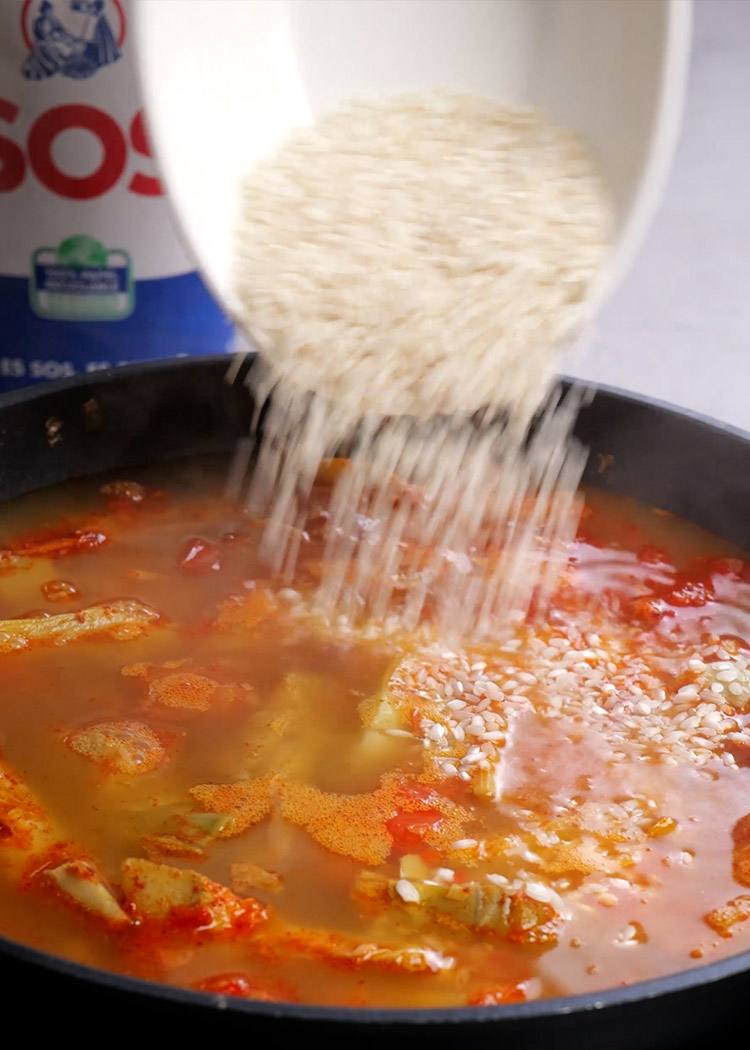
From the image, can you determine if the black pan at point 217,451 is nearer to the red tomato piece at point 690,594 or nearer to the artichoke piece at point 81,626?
the red tomato piece at point 690,594

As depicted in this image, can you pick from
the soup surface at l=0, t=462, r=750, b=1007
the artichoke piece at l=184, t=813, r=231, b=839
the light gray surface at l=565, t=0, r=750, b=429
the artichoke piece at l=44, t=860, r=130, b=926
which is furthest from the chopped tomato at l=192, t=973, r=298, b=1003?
the light gray surface at l=565, t=0, r=750, b=429

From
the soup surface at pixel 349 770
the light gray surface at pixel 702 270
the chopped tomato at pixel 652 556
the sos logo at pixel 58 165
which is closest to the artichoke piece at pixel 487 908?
the soup surface at pixel 349 770

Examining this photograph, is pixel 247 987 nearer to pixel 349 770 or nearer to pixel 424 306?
pixel 349 770

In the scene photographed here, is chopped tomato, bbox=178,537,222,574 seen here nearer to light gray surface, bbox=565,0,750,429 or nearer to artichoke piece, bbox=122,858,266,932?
artichoke piece, bbox=122,858,266,932

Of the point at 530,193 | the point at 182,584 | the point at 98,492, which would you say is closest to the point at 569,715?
the point at 182,584

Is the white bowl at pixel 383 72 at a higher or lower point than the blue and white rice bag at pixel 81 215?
higher

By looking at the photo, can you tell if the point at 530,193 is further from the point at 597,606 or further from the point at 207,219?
the point at 597,606
